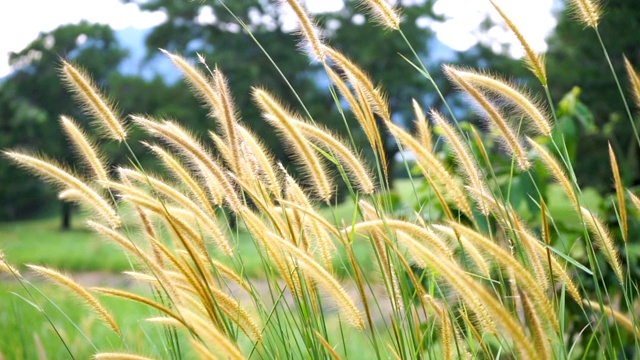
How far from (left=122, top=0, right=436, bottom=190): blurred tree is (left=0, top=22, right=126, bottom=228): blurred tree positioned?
255 cm

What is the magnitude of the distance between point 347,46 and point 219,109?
51.7ft

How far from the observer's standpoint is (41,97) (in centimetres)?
1877

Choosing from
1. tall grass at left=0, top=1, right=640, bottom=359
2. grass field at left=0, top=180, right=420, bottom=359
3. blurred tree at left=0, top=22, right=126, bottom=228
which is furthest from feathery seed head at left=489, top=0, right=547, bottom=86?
blurred tree at left=0, top=22, right=126, bottom=228

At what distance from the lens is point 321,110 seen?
15.5 m

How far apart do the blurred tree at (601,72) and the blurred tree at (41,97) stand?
10938 mm

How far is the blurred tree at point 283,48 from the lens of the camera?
1544 cm

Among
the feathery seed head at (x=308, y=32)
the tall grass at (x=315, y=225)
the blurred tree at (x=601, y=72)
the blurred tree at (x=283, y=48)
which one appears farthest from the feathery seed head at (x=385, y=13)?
the blurred tree at (x=283, y=48)

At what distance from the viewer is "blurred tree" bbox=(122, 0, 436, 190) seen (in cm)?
1544

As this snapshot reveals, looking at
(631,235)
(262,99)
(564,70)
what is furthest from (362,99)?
(564,70)

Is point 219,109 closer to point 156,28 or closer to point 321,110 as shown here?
point 321,110

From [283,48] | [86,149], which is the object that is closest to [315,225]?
[86,149]

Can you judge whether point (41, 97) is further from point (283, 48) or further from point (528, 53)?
point (528, 53)

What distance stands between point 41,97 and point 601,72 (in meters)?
13.7

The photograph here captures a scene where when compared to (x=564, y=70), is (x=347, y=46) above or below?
above
